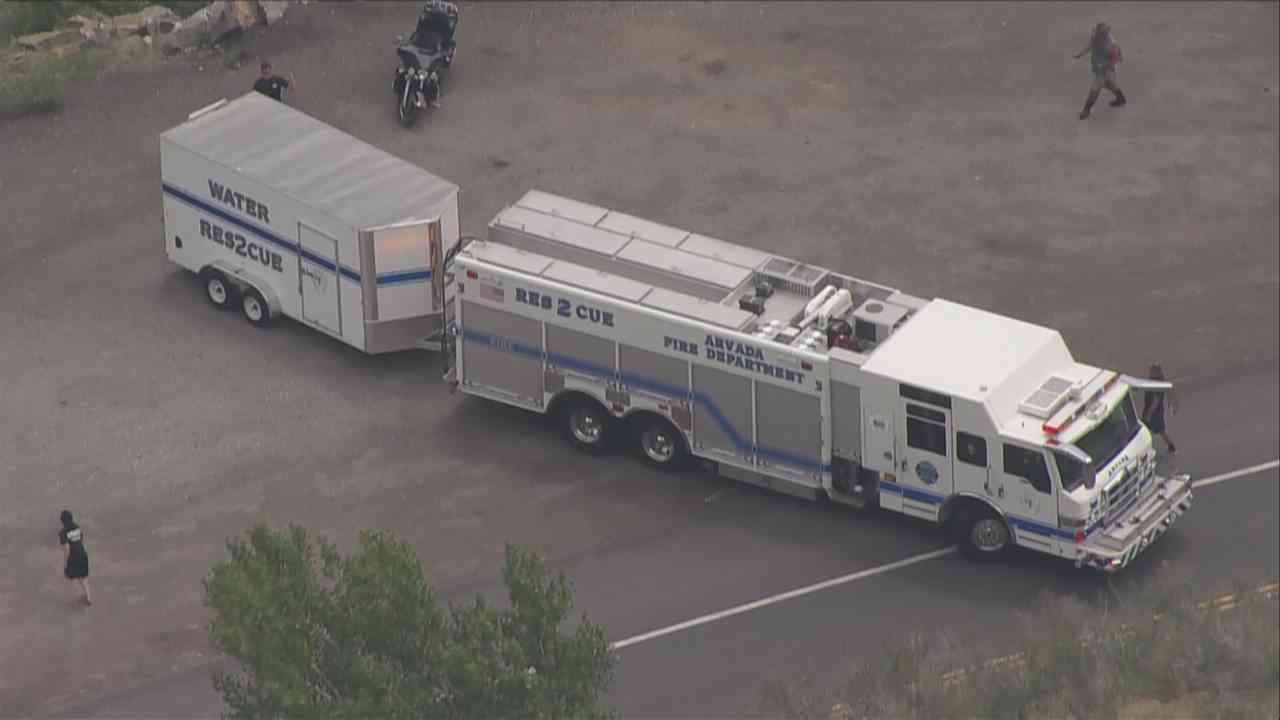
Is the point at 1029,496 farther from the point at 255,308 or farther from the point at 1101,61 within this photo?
the point at 1101,61

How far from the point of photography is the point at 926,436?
129 ft

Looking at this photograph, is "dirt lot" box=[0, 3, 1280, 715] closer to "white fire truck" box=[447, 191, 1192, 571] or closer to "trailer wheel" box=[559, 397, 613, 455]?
"trailer wheel" box=[559, 397, 613, 455]

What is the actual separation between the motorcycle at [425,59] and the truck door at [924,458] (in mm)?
14733

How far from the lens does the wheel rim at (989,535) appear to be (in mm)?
39594

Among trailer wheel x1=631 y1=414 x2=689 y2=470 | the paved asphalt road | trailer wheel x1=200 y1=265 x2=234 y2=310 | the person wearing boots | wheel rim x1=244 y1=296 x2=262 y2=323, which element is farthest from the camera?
the person wearing boots

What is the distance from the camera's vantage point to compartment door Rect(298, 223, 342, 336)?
43156mm

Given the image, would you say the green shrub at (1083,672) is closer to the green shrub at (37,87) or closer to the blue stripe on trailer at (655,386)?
the blue stripe on trailer at (655,386)

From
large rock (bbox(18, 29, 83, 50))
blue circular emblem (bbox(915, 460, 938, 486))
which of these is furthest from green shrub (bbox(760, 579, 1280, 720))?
large rock (bbox(18, 29, 83, 50))

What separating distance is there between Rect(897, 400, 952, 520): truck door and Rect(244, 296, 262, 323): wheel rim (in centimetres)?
1105

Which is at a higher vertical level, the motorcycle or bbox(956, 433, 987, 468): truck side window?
the motorcycle

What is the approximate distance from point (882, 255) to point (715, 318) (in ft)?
27.1

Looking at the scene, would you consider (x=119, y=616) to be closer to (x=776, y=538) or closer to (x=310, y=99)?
(x=776, y=538)

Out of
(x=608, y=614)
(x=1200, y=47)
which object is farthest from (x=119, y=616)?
(x=1200, y=47)

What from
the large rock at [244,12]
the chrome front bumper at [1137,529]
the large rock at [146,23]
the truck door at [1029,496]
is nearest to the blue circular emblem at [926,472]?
the truck door at [1029,496]
